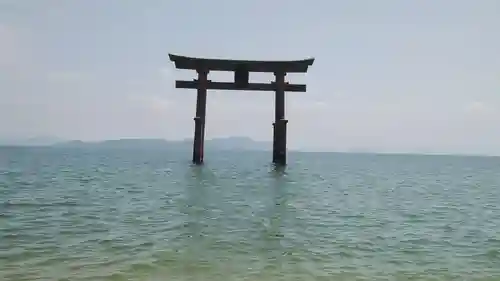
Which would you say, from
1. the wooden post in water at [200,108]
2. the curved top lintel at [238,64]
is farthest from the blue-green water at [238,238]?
the curved top lintel at [238,64]

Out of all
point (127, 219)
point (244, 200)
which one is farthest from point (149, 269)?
point (244, 200)

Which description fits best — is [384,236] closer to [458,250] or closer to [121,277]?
[458,250]

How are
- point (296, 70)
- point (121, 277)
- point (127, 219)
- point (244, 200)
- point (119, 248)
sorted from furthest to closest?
point (296, 70)
point (244, 200)
point (127, 219)
point (119, 248)
point (121, 277)

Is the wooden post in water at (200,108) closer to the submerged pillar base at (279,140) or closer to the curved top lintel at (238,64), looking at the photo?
the curved top lintel at (238,64)

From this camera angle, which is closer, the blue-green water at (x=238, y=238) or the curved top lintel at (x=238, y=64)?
the blue-green water at (x=238, y=238)

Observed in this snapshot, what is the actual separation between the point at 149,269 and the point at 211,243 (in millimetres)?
1753

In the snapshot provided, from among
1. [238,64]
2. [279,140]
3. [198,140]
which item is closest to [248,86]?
[238,64]

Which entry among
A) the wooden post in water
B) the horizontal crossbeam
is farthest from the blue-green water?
the horizontal crossbeam

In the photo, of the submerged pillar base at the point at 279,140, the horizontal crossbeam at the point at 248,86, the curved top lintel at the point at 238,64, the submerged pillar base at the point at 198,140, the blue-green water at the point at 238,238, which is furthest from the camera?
the submerged pillar base at the point at 198,140

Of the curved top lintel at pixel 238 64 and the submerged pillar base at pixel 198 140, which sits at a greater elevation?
the curved top lintel at pixel 238 64

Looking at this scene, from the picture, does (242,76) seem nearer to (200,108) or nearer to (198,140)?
(200,108)

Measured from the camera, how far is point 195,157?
2384cm

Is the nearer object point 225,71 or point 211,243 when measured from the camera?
point 211,243

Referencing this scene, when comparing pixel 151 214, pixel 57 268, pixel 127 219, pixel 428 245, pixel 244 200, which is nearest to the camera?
pixel 57 268
